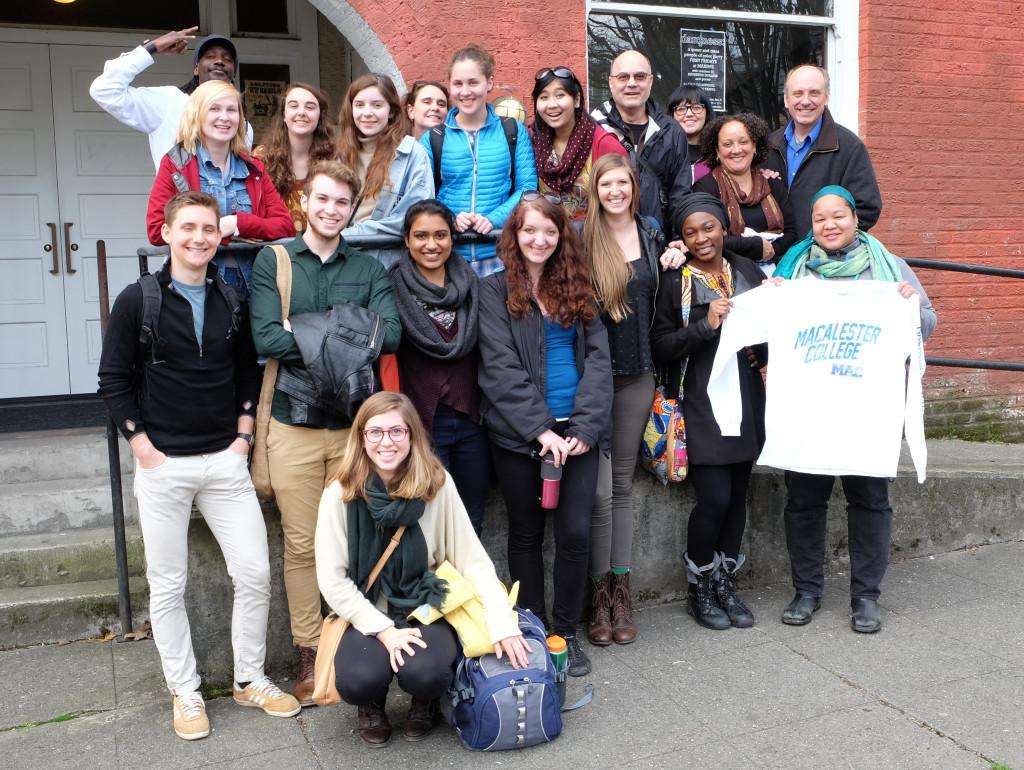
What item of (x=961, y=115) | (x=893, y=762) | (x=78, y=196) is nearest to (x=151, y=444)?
(x=893, y=762)

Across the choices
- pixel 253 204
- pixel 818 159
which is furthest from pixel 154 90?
pixel 818 159

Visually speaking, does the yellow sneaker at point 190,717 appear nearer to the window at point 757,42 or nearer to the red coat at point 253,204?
the red coat at point 253,204

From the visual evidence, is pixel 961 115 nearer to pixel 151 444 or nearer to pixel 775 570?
pixel 775 570

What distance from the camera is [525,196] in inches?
164

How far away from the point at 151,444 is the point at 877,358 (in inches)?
118

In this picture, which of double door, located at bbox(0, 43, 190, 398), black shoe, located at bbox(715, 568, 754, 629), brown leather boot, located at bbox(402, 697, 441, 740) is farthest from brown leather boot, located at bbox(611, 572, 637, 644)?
double door, located at bbox(0, 43, 190, 398)

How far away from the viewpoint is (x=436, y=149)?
4.38 meters

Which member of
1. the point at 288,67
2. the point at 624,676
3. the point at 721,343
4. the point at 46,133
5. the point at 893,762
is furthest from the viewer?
the point at 288,67

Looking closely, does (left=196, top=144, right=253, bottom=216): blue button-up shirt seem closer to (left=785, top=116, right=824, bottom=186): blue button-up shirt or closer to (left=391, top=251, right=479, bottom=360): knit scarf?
(left=391, top=251, right=479, bottom=360): knit scarf

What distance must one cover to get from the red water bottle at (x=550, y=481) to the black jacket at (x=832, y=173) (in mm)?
1884

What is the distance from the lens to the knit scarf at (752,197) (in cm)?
470

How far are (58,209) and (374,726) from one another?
4940 millimetres

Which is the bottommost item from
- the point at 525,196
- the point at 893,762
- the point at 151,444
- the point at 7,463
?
the point at 893,762

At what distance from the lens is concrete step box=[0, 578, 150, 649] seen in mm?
4332
